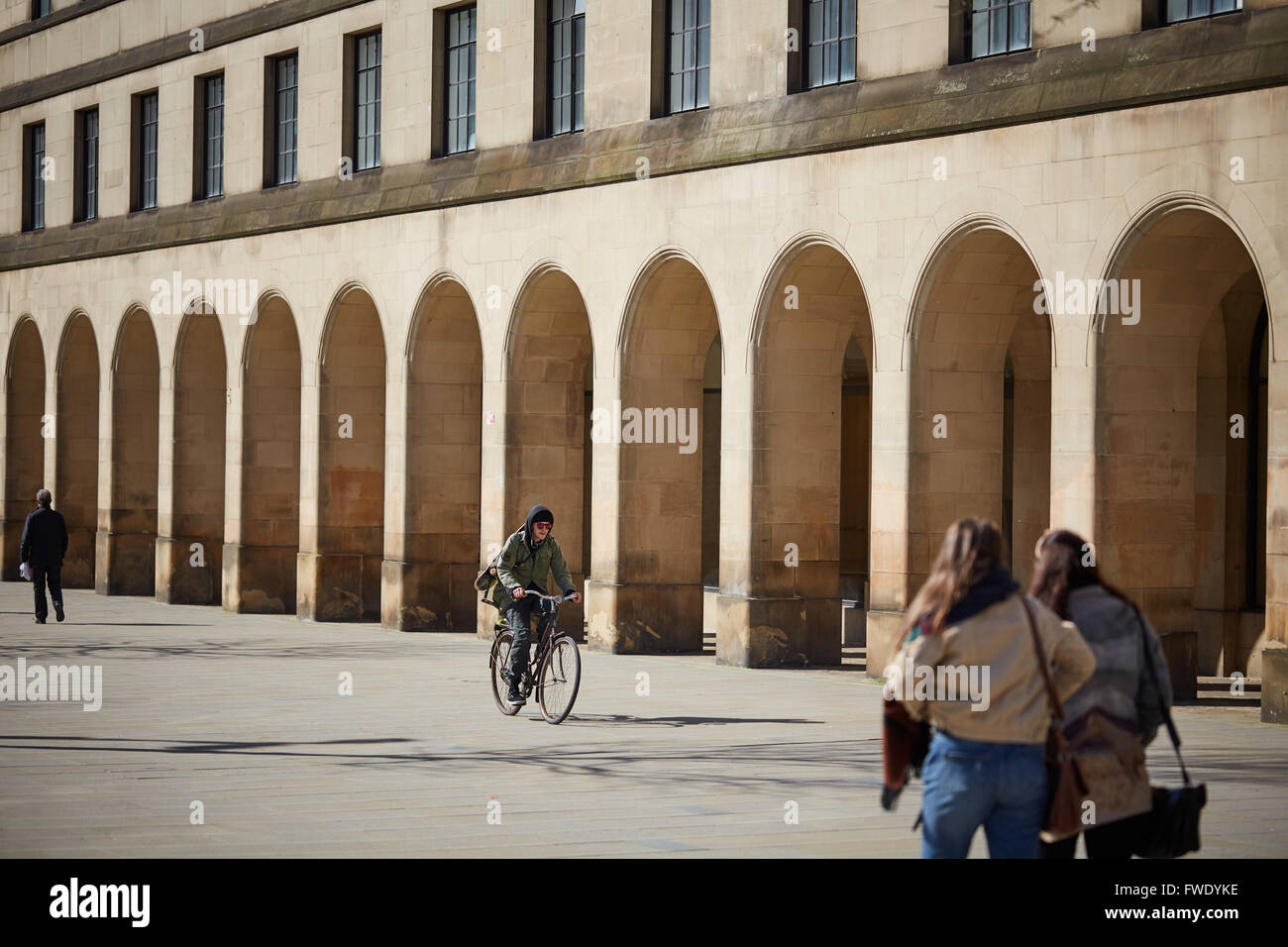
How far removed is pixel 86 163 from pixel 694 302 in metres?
17.8

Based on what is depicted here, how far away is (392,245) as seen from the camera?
28.5m

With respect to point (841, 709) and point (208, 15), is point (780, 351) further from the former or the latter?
point (208, 15)

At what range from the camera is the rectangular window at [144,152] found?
35.7 m

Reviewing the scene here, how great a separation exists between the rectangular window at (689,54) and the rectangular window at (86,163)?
1699 centimetres

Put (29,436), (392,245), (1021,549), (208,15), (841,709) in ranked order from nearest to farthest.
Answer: (841,709), (1021,549), (392,245), (208,15), (29,436)

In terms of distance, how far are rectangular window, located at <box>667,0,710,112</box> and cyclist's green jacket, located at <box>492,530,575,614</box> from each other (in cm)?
866

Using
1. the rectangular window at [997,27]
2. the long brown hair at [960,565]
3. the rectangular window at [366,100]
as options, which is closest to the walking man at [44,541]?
the rectangular window at [366,100]

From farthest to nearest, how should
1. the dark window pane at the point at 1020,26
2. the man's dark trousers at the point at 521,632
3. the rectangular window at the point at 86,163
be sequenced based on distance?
the rectangular window at the point at 86,163
the dark window pane at the point at 1020,26
the man's dark trousers at the point at 521,632

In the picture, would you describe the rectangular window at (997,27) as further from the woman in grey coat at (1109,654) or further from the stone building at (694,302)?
the woman in grey coat at (1109,654)

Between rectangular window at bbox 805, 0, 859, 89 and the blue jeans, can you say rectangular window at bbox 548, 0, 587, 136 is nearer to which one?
rectangular window at bbox 805, 0, 859, 89

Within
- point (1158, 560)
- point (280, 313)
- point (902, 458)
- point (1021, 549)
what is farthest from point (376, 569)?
point (1158, 560)

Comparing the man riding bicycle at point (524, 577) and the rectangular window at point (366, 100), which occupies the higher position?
the rectangular window at point (366, 100)

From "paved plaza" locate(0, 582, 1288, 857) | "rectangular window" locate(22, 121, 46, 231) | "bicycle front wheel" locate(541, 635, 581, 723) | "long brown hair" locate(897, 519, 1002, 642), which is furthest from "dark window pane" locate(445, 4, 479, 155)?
"long brown hair" locate(897, 519, 1002, 642)
